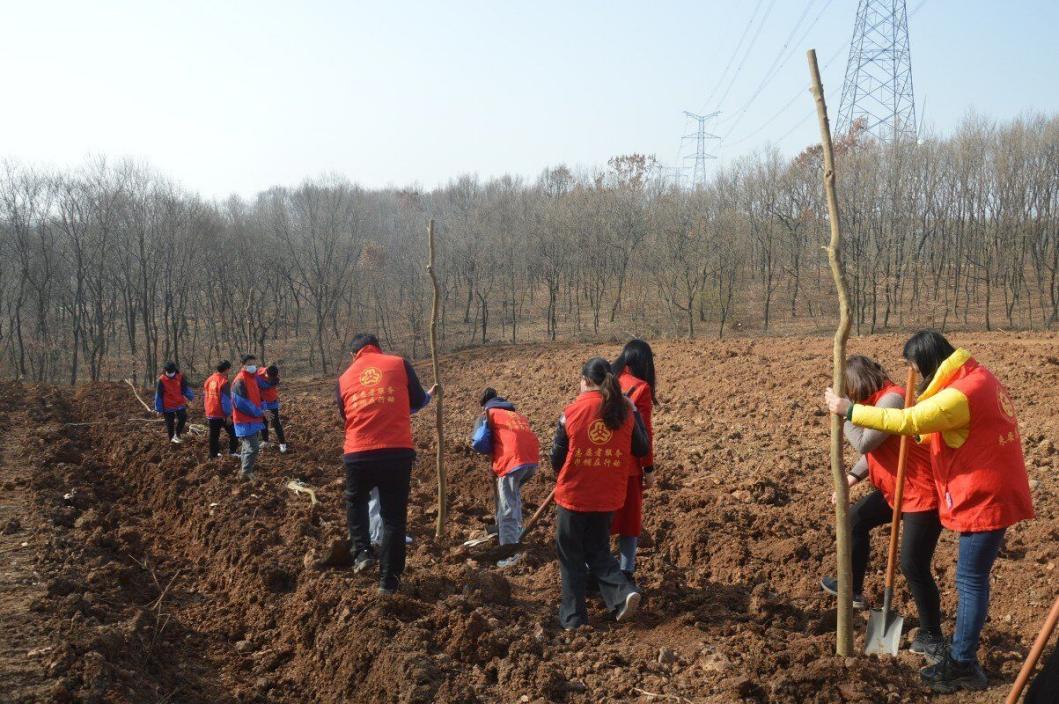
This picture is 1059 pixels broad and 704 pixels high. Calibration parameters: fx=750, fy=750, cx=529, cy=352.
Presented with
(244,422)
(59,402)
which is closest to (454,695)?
(244,422)

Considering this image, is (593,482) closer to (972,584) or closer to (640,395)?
(640,395)

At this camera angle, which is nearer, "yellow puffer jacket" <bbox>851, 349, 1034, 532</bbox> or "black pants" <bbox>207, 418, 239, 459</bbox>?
"yellow puffer jacket" <bbox>851, 349, 1034, 532</bbox>

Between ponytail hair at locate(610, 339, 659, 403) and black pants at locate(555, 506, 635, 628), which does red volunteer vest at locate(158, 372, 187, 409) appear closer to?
ponytail hair at locate(610, 339, 659, 403)

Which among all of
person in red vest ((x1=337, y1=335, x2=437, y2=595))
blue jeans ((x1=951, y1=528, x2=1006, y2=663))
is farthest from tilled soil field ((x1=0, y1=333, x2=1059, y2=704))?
person in red vest ((x1=337, y1=335, x2=437, y2=595))

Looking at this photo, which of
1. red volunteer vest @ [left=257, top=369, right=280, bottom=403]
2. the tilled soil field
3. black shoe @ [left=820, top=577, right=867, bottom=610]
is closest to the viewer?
the tilled soil field

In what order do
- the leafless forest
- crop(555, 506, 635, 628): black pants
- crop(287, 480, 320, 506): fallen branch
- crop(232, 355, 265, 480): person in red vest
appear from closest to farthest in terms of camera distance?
1. crop(555, 506, 635, 628): black pants
2. crop(287, 480, 320, 506): fallen branch
3. crop(232, 355, 265, 480): person in red vest
4. the leafless forest

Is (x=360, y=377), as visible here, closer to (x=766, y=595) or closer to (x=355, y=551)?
(x=355, y=551)

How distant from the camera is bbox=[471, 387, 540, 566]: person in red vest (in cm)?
628

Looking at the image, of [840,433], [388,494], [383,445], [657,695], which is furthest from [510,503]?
[840,433]

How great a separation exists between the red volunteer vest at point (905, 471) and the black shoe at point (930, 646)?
695mm

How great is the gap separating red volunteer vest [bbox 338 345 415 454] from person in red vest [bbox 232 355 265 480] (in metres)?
4.32

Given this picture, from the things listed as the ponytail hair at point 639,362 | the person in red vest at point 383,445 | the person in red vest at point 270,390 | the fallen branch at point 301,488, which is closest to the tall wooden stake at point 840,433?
the ponytail hair at point 639,362

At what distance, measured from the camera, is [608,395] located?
4547mm

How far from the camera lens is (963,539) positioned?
3.68m
